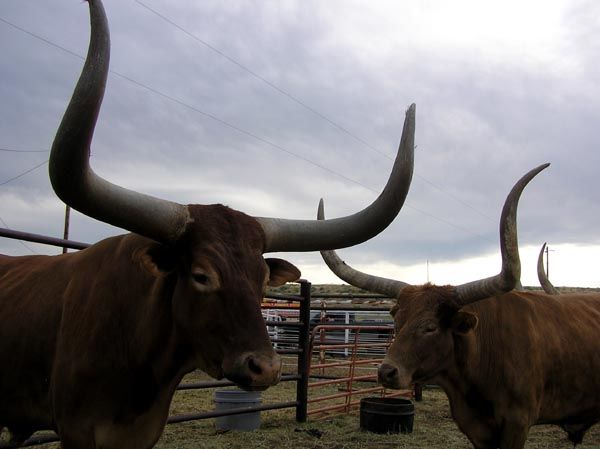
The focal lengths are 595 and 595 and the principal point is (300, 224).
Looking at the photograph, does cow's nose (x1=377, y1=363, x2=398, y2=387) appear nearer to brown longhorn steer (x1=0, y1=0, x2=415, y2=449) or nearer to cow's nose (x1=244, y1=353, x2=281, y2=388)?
brown longhorn steer (x1=0, y1=0, x2=415, y2=449)

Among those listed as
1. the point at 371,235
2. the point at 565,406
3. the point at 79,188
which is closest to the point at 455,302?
the point at 565,406

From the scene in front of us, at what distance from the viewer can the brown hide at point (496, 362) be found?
15.5 ft

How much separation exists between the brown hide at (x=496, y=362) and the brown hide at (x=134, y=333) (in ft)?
6.76

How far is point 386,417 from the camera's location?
7.08 meters

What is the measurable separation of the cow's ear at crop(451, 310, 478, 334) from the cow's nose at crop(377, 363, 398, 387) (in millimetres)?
653

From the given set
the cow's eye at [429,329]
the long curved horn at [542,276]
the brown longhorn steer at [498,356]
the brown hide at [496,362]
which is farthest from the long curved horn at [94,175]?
the long curved horn at [542,276]

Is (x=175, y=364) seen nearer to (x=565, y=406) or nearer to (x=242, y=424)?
(x=565, y=406)

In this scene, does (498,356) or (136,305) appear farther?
(498,356)

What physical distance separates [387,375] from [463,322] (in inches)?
31.2

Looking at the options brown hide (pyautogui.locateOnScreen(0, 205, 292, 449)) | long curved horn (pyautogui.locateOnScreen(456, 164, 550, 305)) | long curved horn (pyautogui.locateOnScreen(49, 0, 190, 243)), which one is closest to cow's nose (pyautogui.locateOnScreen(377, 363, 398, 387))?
long curved horn (pyautogui.locateOnScreen(456, 164, 550, 305))

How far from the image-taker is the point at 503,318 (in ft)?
16.7

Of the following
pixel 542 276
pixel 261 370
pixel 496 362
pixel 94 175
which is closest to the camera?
pixel 261 370

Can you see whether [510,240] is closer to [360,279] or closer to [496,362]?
[496,362]

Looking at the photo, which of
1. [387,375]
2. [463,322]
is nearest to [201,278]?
[387,375]
